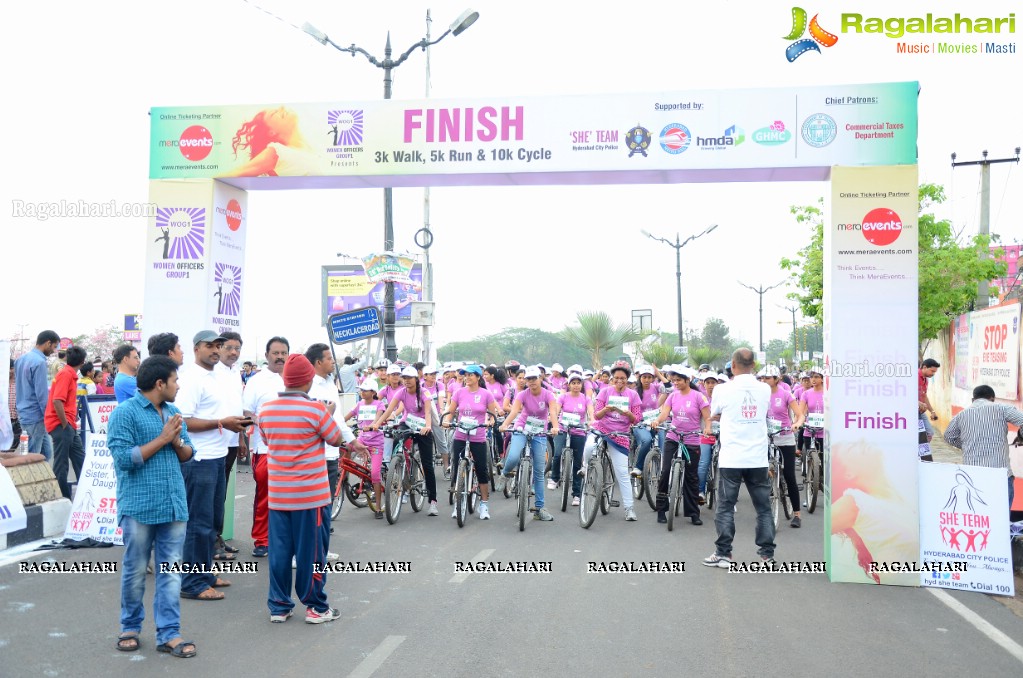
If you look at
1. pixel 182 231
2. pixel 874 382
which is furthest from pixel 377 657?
pixel 182 231

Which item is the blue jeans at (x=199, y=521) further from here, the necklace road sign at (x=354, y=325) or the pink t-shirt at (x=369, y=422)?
the necklace road sign at (x=354, y=325)

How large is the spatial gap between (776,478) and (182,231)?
7.42 meters

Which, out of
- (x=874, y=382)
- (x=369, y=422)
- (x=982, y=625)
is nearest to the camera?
(x=982, y=625)

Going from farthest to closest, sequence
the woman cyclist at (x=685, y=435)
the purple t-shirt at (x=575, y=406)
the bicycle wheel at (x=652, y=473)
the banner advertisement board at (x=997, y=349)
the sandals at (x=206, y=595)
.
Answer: the banner advertisement board at (x=997, y=349) < the bicycle wheel at (x=652, y=473) < the purple t-shirt at (x=575, y=406) < the woman cyclist at (x=685, y=435) < the sandals at (x=206, y=595)

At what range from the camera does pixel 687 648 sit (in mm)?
5617

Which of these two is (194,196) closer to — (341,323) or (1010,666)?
(341,323)

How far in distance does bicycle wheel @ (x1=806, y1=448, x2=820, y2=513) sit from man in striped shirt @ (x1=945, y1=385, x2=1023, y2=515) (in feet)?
10.9

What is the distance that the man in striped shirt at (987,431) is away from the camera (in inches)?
317

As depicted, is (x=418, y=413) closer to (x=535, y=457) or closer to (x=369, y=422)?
(x=369, y=422)

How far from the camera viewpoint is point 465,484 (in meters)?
10.5

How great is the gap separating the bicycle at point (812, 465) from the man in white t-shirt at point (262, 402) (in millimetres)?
7178

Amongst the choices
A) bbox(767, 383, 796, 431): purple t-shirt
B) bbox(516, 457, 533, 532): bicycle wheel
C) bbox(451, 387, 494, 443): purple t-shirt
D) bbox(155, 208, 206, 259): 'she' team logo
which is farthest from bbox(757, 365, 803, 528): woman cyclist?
bbox(155, 208, 206, 259): 'she' team logo

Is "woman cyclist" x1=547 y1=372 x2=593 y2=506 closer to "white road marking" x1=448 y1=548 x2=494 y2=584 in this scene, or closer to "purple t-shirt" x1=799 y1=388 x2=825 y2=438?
"white road marking" x1=448 y1=548 x2=494 y2=584

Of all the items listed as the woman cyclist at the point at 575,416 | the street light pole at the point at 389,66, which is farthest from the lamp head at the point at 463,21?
the woman cyclist at the point at 575,416
